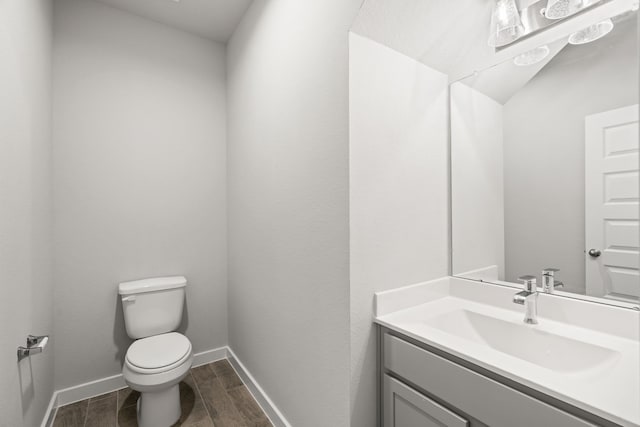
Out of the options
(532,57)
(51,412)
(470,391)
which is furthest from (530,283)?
(51,412)

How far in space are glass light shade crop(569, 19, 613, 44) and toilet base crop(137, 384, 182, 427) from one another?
2.55m

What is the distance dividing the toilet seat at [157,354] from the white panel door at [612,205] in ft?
6.62

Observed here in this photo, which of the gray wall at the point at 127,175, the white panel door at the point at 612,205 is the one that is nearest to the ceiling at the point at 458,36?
the white panel door at the point at 612,205

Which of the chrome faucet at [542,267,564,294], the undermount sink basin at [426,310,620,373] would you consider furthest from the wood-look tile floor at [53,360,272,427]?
the chrome faucet at [542,267,564,294]

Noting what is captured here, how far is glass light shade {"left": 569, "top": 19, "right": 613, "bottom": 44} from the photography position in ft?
3.57

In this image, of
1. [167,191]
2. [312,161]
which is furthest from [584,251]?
[167,191]

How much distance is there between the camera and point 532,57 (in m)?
1.29

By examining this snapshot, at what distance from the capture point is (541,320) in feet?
4.00

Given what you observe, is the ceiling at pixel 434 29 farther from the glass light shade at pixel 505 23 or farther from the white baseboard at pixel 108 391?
the white baseboard at pixel 108 391

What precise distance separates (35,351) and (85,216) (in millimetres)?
1014

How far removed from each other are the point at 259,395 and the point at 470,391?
1.43 m

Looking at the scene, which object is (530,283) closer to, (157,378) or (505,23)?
(505,23)

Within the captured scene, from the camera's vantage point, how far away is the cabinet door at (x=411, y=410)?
100cm

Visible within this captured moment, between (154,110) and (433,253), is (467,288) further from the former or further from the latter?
(154,110)
